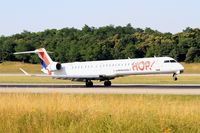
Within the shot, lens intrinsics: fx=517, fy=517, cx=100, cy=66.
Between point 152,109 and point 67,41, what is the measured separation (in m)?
114

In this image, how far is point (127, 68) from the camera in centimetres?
4572

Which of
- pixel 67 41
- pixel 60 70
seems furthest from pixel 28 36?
pixel 60 70

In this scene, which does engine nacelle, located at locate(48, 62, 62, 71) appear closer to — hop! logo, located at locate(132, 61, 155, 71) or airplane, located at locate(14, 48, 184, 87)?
airplane, located at locate(14, 48, 184, 87)

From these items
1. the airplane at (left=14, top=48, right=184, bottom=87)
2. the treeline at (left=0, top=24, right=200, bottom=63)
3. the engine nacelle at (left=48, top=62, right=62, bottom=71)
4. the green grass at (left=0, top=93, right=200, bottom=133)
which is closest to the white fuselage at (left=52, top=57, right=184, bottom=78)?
the airplane at (left=14, top=48, right=184, bottom=87)

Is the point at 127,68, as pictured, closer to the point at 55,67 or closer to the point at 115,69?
the point at 115,69

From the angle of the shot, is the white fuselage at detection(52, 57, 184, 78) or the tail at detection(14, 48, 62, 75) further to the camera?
the tail at detection(14, 48, 62, 75)

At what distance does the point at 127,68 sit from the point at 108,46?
7406 cm

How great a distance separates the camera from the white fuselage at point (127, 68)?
45.5 meters

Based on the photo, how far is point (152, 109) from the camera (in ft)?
52.6

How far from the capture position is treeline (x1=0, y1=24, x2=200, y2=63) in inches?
4225

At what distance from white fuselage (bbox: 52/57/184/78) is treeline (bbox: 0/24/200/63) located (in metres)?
57.3

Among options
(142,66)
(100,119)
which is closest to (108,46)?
(142,66)

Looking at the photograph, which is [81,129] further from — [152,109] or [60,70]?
[60,70]

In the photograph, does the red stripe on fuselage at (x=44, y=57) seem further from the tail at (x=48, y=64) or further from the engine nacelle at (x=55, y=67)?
the engine nacelle at (x=55, y=67)
